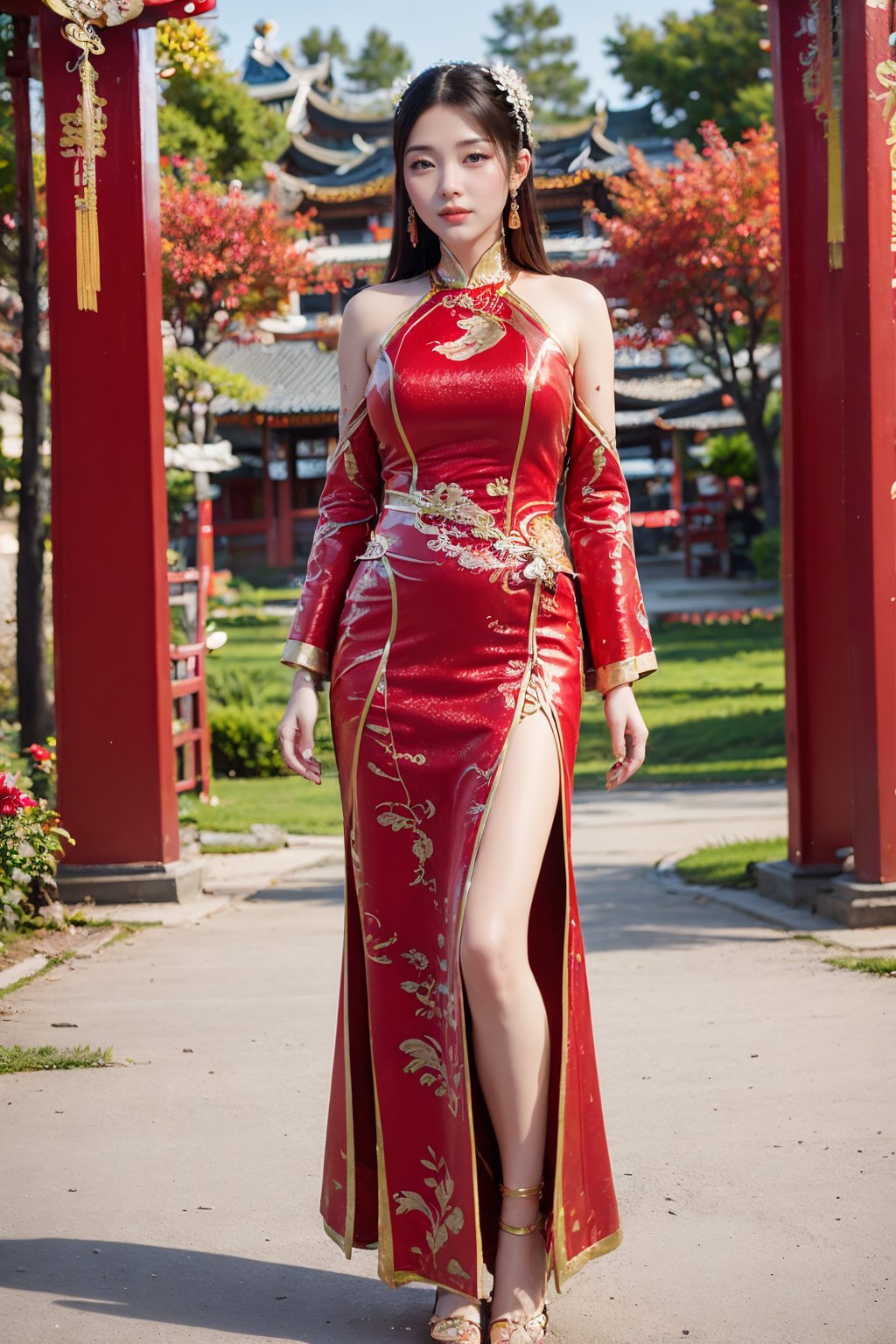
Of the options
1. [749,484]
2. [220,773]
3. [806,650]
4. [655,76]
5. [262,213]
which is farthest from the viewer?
[655,76]

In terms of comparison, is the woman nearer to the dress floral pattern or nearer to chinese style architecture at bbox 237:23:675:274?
the dress floral pattern

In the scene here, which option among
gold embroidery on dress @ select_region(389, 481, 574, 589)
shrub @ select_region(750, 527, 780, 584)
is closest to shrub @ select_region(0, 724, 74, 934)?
gold embroidery on dress @ select_region(389, 481, 574, 589)

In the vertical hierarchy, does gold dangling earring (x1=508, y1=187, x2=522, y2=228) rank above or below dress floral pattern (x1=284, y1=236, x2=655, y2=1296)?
above

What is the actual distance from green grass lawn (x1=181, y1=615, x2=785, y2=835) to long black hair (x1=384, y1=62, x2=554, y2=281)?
5.97 m

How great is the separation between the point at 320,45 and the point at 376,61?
1.88m

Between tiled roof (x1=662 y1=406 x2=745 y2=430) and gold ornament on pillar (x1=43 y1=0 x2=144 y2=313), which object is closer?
gold ornament on pillar (x1=43 y1=0 x2=144 y2=313)

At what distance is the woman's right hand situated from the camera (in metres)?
2.70

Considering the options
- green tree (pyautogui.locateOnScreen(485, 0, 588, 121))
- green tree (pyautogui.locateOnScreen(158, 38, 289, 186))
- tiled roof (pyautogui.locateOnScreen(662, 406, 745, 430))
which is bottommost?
tiled roof (pyautogui.locateOnScreen(662, 406, 745, 430))

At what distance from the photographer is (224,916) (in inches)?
244

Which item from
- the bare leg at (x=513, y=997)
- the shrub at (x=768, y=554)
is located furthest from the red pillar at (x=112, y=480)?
the shrub at (x=768, y=554)

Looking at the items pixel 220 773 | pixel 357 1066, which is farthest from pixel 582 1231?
pixel 220 773

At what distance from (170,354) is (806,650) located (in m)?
13.5

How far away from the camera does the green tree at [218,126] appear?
1964 cm

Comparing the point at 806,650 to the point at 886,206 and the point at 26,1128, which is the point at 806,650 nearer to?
Answer: the point at 886,206
